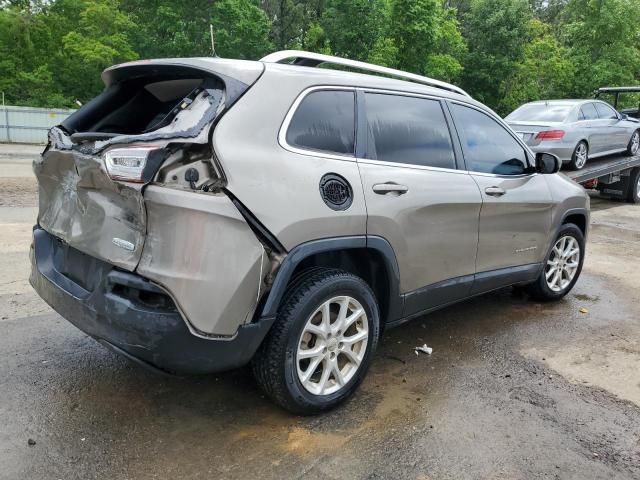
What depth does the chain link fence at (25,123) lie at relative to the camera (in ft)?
80.9

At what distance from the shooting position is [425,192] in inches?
138

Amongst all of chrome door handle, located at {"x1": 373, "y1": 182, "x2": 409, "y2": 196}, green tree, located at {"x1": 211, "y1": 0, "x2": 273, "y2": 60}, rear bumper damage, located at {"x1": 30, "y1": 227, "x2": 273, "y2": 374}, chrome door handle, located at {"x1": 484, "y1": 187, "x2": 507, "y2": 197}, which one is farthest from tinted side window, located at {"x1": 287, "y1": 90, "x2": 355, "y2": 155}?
green tree, located at {"x1": 211, "y1": 0, "x2": 273, "y2": 60}

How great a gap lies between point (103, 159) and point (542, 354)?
11.1ft

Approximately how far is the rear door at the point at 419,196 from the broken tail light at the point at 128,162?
48.7 inches

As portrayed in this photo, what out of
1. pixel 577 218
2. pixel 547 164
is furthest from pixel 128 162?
pixel 577 218

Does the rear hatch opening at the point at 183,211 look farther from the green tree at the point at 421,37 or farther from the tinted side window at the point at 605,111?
the green tree at the point at 421,37

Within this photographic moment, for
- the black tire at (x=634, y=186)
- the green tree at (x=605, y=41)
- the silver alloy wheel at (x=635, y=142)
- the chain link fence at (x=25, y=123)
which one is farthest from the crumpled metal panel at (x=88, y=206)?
the green tree at (x=605, y=41)

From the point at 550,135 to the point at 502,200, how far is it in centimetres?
594

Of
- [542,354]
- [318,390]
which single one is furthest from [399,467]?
[542,354]

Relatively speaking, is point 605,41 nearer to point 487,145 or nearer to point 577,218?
point 577,218

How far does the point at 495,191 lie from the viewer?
4152mm

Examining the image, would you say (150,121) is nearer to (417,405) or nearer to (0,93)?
(417,405)

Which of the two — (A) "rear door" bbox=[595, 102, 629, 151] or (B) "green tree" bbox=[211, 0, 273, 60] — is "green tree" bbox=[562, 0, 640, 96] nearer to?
(B) "green tree" bbox=[211, 0, 273, 60]

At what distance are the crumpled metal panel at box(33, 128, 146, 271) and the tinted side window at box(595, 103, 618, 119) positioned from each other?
10.3m
